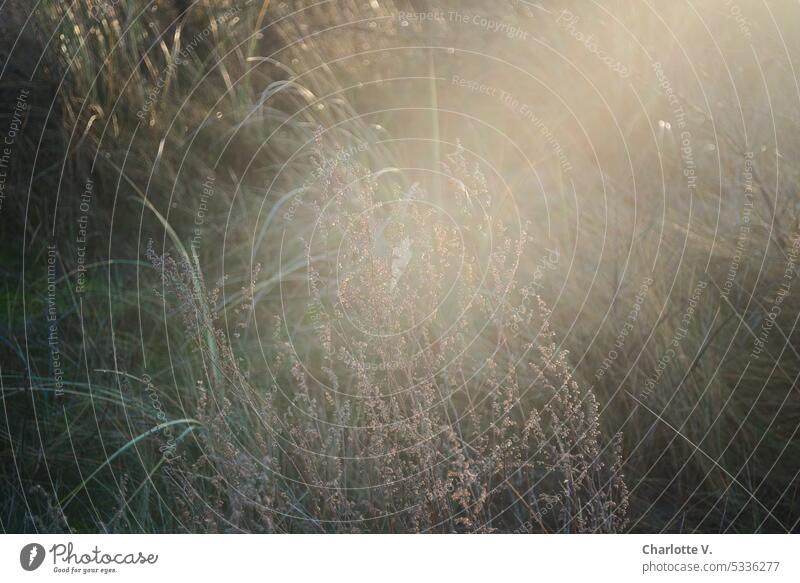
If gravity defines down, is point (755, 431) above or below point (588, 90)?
below

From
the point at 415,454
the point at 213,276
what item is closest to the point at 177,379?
the point at 213,276

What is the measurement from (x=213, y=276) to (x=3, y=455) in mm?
783

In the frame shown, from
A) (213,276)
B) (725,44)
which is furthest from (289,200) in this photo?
(725,44)

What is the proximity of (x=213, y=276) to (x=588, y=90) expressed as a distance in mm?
1186

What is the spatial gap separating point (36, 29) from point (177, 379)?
1.09 meters

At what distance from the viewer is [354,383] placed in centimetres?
283

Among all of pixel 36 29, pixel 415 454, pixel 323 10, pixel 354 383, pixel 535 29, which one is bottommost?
pixel 415 454

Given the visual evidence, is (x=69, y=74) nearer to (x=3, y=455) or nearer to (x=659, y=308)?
(x=3, y=455)

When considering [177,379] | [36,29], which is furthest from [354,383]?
[36,29]

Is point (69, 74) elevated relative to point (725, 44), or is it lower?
elevated

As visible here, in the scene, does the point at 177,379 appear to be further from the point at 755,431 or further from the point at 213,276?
the point at 755,431

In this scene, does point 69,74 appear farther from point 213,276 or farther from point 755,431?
point 755,431

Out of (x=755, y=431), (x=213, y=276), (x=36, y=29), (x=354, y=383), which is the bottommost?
(x=755, y=431)

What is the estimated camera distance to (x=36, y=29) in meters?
2.94
